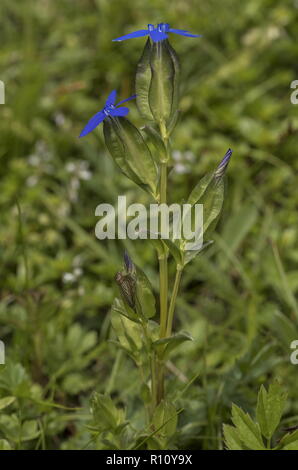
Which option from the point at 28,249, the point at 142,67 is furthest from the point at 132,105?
the point at 142,67

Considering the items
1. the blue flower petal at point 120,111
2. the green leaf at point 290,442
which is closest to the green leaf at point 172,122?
the blue flower petal at point 120,111

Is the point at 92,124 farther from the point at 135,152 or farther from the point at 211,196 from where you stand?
the point at 211,196

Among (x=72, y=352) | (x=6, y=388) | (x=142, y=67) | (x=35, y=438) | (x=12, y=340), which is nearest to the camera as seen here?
(x=142, y=67)

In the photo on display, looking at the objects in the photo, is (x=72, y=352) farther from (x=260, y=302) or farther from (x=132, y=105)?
(x=132, y=105)

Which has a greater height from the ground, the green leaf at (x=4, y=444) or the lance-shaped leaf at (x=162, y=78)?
the lance-shaped leaf at (x=162, y=78)

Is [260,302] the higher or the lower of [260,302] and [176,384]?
the higher

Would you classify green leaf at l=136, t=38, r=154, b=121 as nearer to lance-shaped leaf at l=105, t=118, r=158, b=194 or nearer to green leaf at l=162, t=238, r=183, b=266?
lance-shaped leaf at l=105, t=118, r=158, b=194

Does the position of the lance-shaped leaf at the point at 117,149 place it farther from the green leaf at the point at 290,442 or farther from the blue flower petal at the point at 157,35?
the green leaf at the point at 290,442
